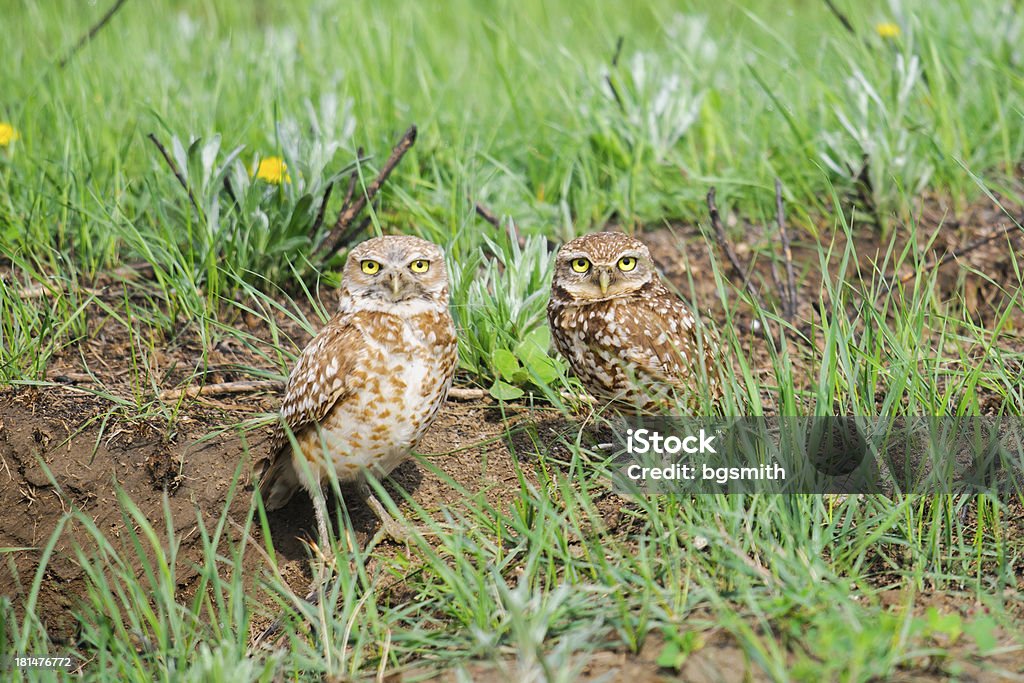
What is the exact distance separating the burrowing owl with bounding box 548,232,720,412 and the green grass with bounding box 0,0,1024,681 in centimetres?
22

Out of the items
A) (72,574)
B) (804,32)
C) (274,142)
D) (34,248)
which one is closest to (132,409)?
(72,574)

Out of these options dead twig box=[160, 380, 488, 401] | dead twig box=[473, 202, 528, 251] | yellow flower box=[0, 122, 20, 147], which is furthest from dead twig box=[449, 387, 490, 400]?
yellow flower box=[0, 122, 20, 147]

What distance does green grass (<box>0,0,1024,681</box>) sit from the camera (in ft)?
9.32

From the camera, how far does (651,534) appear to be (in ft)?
10.3

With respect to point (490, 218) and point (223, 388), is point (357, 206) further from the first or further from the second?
point (223, 388)

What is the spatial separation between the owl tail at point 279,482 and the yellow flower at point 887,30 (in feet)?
13.3

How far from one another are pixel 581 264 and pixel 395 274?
77 centimetres

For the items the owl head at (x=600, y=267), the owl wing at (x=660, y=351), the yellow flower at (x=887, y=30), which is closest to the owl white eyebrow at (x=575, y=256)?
the owl head at (x=600, y=267)

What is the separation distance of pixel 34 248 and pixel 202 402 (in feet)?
3.97

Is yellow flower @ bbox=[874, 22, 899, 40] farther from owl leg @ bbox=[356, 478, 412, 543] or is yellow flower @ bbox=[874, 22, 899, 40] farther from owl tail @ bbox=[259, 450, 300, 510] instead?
owl tail @ bbox=[259, 450, 300, 510]

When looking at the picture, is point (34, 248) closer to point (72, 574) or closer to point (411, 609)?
point (72, 574)

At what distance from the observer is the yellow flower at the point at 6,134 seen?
5.12m

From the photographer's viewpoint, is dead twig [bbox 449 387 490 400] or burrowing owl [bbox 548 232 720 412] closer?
burrowing owl [bbox 548 232 720 412]

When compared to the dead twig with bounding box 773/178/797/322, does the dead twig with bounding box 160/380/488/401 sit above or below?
below
